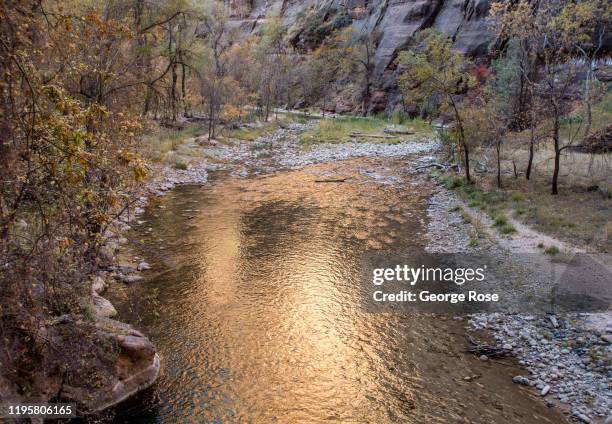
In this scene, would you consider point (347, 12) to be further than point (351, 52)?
Yes

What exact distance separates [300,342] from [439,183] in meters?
16.4

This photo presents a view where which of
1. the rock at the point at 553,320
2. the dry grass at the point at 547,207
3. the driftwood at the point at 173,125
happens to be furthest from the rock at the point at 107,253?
the driftwood at the point at 173,125

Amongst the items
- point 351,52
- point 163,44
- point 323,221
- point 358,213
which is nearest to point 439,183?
point 358,213

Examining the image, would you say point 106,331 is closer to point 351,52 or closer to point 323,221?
point 323,221

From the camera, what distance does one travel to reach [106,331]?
7871 millimetres

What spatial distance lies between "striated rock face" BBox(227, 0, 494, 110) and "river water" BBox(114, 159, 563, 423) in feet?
133

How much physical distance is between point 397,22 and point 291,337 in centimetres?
5866

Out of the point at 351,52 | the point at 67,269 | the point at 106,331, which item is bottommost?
the point at 106,331

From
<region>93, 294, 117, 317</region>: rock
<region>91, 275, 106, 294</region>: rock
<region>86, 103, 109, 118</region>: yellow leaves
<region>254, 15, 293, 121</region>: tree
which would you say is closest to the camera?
<region>86, 103, 109, 118</region>: yellow leaves

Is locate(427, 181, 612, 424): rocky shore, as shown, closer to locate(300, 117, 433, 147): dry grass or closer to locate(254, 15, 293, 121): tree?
locate(300, 117, 433, 147): dry grass

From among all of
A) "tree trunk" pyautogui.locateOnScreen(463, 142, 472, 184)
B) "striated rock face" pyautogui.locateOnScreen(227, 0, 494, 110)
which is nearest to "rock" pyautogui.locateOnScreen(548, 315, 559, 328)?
"tree trunk" pyautogui.locateOnScreen(463, 142, 472, 184)

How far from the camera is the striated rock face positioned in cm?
4952
